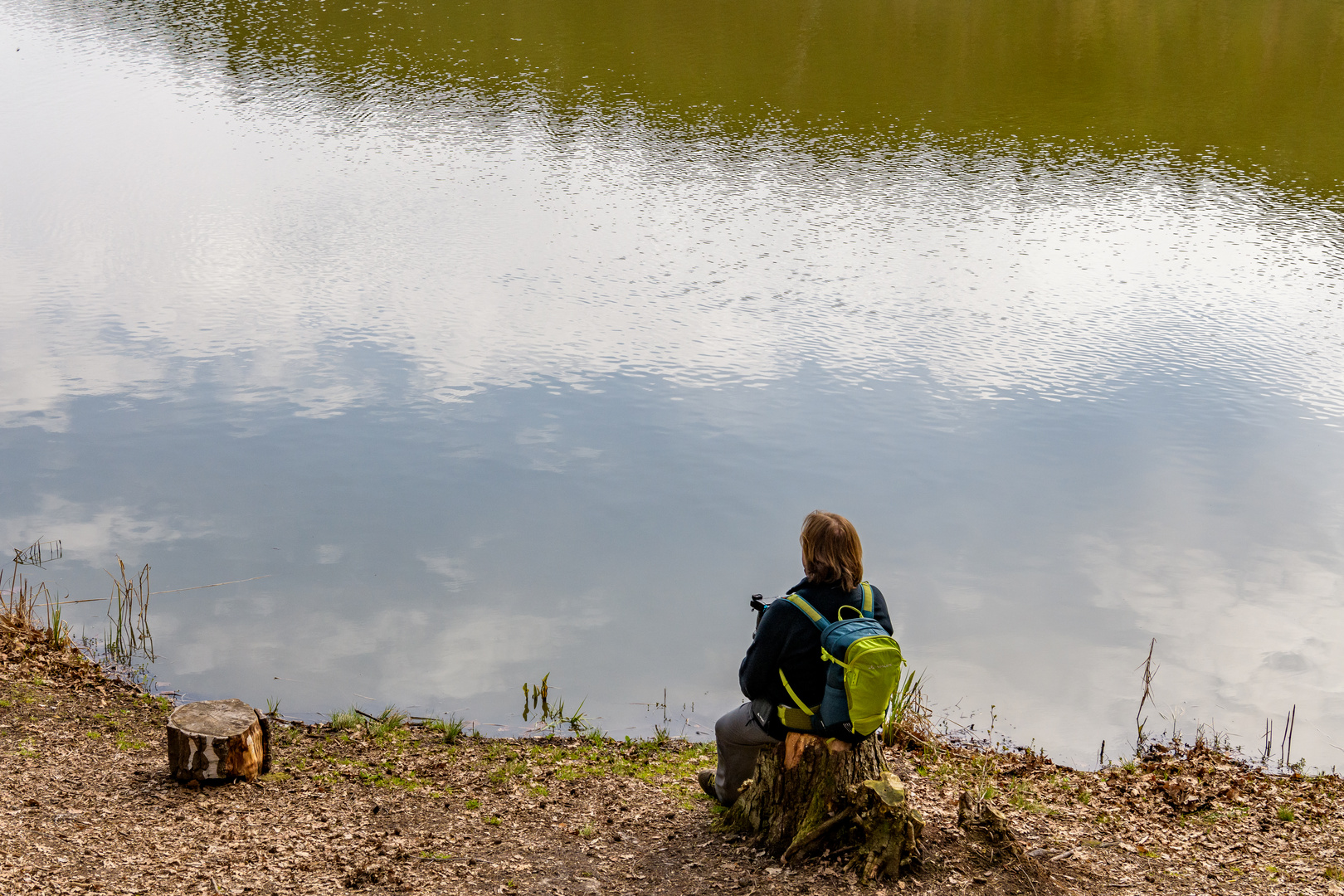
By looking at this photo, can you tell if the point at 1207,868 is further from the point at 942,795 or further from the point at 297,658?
the point at 297,658

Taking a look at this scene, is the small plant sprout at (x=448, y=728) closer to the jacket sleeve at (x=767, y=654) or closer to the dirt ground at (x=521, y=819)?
the dirt ground at (x=521, y=819)

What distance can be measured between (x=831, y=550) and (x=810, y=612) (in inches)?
13.5

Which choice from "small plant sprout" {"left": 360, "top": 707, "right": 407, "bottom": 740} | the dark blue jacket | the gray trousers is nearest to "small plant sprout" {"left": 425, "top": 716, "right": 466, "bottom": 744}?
"small plant sprout" {"left": 360, "top": 707, "right": 407, "bottom": 740}

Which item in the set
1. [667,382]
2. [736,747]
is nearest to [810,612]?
[736,747]

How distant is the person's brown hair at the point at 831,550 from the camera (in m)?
5.21

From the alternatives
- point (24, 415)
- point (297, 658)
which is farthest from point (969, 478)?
point (24, 415)

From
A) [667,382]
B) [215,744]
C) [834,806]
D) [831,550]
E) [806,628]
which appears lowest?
[215,744]

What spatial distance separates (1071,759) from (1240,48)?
40421 millimetres

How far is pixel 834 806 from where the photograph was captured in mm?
5562

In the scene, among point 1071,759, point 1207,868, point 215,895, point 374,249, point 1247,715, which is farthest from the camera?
point 374,249

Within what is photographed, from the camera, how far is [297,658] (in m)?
9.34

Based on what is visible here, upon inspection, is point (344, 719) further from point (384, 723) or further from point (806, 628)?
point (806, 628)

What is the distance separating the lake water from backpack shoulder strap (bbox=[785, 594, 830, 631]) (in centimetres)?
365

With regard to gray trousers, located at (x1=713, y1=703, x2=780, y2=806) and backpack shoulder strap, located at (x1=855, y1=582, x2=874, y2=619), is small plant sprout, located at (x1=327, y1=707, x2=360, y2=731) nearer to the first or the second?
gray trousers, located at (x1=713, y1=703, x2=780, y2=806)
